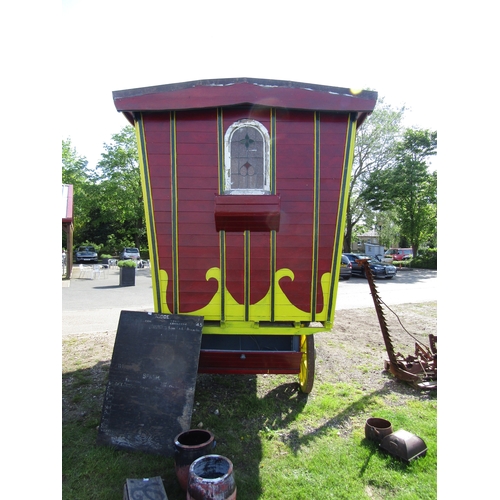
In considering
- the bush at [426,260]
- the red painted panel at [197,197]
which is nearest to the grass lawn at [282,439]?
the red painted panel at [197,197]

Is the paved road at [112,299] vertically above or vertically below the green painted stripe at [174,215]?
below

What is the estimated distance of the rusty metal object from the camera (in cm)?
492

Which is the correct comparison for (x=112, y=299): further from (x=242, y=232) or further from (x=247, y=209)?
(x=247, y=209)

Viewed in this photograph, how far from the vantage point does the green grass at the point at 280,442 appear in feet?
9.53

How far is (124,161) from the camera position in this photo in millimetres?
34688

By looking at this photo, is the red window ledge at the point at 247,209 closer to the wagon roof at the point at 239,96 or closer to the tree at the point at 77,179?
the wagon roof at the point at 239,96

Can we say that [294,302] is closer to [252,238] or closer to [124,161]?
[252,238]

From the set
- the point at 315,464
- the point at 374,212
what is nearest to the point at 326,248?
the point at 315,464

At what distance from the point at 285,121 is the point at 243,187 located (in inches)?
33.4

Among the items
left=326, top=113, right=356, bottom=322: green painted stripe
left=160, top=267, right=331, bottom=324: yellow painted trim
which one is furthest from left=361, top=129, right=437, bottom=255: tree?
left=160, top=267, right=331, bottom=324: yellow painted trim

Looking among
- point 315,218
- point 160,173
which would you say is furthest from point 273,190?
point 160,173

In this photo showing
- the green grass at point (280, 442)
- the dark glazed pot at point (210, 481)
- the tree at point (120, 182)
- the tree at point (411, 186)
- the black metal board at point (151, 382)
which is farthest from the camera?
the tree at point (120, 182)

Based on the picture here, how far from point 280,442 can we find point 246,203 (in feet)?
8.22

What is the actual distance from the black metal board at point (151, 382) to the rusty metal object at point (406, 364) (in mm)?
2570
